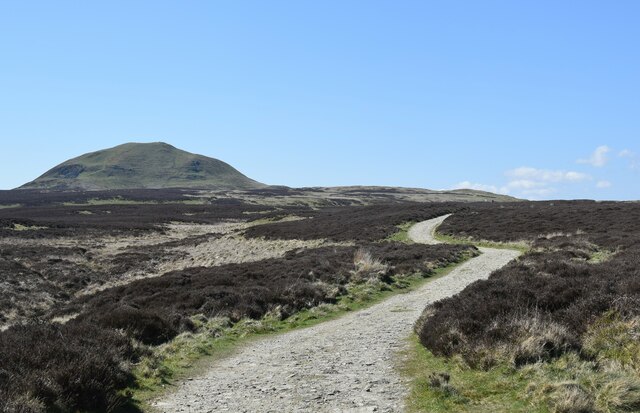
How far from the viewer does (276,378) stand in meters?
10.1

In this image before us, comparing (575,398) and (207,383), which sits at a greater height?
→ (575,398)

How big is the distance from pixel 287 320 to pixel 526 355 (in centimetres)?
961

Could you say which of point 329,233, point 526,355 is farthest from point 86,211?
point 526,355

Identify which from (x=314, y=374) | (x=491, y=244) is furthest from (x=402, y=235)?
(x=314, y=374)

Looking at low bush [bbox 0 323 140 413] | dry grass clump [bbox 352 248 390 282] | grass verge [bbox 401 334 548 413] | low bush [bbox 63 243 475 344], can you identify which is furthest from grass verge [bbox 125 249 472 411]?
grass verge [bbox 401 334 548 413]

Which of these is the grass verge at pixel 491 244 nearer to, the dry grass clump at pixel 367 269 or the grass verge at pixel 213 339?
the dry grass clump at pixel 367 269

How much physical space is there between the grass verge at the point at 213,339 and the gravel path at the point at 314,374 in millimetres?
485

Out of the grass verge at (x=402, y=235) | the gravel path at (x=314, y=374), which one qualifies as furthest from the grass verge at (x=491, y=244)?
the gravel path at (x=314, y=374)

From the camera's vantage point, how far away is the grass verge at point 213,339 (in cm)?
1004

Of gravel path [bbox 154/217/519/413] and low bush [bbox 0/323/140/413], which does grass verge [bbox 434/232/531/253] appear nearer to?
gravel path [bbox 154/217/519/413]

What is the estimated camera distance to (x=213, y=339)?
14227 millimetres

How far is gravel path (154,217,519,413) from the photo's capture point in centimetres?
853

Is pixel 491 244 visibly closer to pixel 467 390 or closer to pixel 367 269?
pixel 367 269

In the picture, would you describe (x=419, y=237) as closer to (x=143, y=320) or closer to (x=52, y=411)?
(x=143, y=320)
